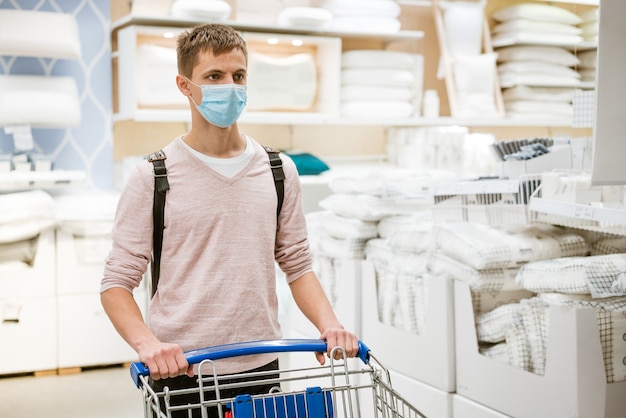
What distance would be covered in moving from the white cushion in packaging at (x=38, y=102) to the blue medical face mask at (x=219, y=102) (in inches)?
107

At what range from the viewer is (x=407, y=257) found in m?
2.70

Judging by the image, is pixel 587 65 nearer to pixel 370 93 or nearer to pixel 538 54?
pixel 538 54

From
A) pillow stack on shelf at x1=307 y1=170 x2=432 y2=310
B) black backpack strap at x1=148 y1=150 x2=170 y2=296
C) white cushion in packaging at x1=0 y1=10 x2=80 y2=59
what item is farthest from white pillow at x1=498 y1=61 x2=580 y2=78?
black backpack strap at x1=148 y1=150 x2=170 y2=296

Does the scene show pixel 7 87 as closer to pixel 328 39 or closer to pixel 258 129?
pixel 258 129

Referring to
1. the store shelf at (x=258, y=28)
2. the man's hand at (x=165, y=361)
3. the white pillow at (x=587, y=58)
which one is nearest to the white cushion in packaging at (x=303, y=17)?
the store shelf at (x=258, y=28)

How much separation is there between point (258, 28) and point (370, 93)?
69 centimetres

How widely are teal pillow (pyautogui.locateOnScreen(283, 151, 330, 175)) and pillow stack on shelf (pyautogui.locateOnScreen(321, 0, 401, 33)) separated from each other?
703mm

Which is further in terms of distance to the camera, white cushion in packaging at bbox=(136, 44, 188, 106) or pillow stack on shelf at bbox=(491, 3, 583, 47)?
pillow stack on shelf at bbox=(491, 3, 583, 47)

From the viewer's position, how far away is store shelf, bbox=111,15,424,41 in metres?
4.09

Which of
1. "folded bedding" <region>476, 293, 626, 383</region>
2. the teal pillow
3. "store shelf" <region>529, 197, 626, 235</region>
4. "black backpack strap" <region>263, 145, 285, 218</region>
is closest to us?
"black backpack strap" <region>263, 145, 285, 218</region>

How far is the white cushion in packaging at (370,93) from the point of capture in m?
4.44

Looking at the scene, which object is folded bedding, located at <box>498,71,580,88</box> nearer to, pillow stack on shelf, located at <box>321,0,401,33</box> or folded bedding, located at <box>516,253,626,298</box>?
pillow stack on shelf, located at <box>321,0,401,33</box>

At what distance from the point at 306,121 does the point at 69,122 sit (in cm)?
122

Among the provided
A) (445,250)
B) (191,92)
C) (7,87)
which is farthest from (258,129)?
(191,92)
